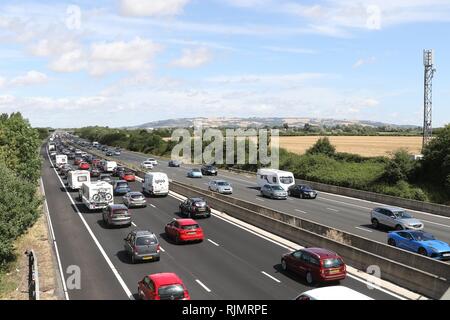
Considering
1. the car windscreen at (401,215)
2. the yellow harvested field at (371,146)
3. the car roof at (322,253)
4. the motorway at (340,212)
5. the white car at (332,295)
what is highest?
the yellow harvested field at (371,146)

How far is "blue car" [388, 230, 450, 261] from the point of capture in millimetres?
21859

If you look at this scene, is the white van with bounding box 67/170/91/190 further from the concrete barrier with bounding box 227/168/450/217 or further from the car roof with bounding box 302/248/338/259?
the car roof with bounding box 302/248/338/259

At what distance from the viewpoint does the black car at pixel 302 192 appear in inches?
1834

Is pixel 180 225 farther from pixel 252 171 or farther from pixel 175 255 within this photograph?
pixel 252 171

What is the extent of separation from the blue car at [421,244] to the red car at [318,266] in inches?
224

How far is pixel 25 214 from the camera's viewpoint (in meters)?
27.5

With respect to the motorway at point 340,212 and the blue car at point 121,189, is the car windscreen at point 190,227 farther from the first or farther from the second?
the blue car at point 121,189

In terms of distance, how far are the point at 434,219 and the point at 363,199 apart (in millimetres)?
11581

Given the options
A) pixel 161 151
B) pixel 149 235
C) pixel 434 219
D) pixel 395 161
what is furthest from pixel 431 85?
pixel 161 151

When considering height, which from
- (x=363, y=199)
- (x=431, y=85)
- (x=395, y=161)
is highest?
(x=431, y=85)

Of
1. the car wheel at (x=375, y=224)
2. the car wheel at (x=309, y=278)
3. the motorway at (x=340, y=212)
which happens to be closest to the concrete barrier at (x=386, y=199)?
the motorway at (x=340, y=212)

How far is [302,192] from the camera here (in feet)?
154
